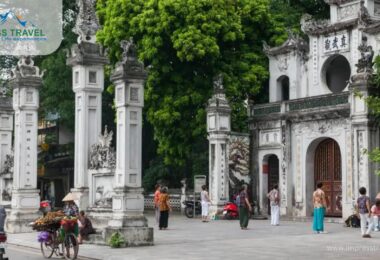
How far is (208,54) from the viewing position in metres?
30.8

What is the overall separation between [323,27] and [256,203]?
29.6ft

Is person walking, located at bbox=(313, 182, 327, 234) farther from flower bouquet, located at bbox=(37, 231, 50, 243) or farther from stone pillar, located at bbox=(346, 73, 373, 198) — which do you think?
flower bouquet, located at bbox=(37, 231, 50, 243)

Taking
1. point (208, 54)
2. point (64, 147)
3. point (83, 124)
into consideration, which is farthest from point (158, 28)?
point (64, 147)

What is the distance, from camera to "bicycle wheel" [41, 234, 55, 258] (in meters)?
15.8

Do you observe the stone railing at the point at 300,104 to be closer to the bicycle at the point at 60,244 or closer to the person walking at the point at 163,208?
the person walking at the point at 163,208

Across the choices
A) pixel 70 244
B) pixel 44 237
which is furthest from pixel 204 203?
pixel 70 244

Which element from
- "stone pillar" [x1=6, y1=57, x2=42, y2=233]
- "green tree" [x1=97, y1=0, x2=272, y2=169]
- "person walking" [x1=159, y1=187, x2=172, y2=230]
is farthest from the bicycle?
"green tree" [x1=97, y1=0, x2=272, y2=169]

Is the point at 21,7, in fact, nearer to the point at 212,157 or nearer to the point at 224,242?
the point at 212,157

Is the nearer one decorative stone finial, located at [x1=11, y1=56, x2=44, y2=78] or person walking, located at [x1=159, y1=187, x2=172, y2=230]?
person walking, located at [x1=159, y1=187, x2=172, y2=230]

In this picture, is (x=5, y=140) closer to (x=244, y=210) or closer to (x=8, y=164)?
(x=8, y=164)

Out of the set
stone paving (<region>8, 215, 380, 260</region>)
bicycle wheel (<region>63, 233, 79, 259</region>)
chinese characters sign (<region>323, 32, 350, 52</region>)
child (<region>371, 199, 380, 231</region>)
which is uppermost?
chinese characters sign (<region>323, 32, 350, 52</region>)

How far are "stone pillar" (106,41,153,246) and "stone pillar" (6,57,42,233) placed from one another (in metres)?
6.67

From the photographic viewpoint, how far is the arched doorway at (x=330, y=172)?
27953 mm

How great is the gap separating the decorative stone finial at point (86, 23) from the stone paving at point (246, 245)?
6.89 meters
